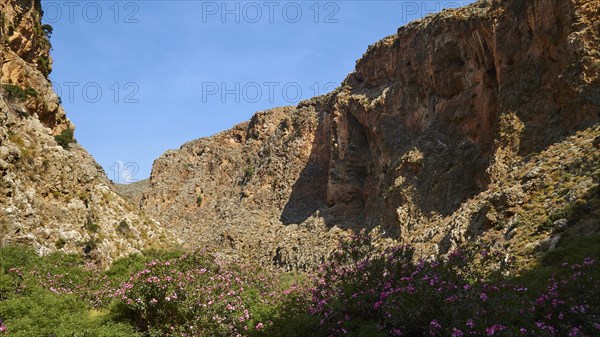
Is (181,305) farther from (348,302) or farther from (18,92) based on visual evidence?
(18,92)

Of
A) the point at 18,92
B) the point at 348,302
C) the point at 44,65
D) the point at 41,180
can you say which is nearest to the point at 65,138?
the point at 18,92

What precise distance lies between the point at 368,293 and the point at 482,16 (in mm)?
36134

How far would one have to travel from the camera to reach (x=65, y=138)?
106 feet

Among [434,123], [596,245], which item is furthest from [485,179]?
[596,245]

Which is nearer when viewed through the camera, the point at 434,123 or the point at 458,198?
the point at 458,198

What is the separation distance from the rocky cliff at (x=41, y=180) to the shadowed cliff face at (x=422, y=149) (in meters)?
20.5

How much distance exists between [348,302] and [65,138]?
95.8 ft

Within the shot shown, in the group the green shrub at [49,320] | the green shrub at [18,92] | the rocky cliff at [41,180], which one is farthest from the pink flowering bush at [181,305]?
the green shrub at [18,92]

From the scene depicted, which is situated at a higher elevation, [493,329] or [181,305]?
[181,305]

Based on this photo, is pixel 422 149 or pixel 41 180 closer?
pixel 41 180

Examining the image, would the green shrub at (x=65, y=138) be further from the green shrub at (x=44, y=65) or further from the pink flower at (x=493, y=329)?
the pink flower at (x=493, y=329)

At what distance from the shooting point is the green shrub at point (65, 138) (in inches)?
1241

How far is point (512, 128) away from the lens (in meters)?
33.3

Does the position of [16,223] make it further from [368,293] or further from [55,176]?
[368,293]
